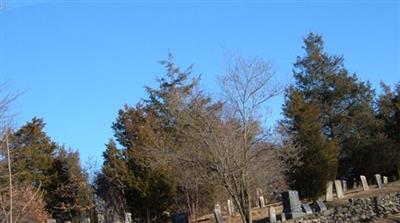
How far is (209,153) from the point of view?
26.2 m

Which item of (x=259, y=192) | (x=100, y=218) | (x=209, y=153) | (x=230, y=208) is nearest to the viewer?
(x=209, y=153)

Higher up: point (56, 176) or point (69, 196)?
Result: point (56, 176)

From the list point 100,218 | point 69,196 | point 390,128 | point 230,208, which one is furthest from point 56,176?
point 390,128

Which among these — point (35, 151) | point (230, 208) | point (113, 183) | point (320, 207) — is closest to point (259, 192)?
point (230, 208)

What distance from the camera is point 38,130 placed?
172 feet

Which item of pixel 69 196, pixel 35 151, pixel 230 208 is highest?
pixel 35 151

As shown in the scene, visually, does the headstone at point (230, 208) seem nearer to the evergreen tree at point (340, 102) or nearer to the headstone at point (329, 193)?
the headstone at point (329, 193)

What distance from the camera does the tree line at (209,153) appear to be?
87.5 feet

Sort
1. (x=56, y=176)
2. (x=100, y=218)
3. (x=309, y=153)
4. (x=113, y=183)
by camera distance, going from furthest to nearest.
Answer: (x=56, y=176), (x=100, y=218), (x=113, y=183), (x=309, y=153)

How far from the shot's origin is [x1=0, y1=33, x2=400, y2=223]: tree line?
26.7 meters

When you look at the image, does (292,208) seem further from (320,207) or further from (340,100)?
(340,100)

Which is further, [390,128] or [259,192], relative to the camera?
[390,128]

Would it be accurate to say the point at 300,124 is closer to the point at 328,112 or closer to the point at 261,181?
the point at 261,181

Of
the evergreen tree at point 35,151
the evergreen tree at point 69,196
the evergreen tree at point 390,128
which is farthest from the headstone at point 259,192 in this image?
the evergreen tree at point 390,128
